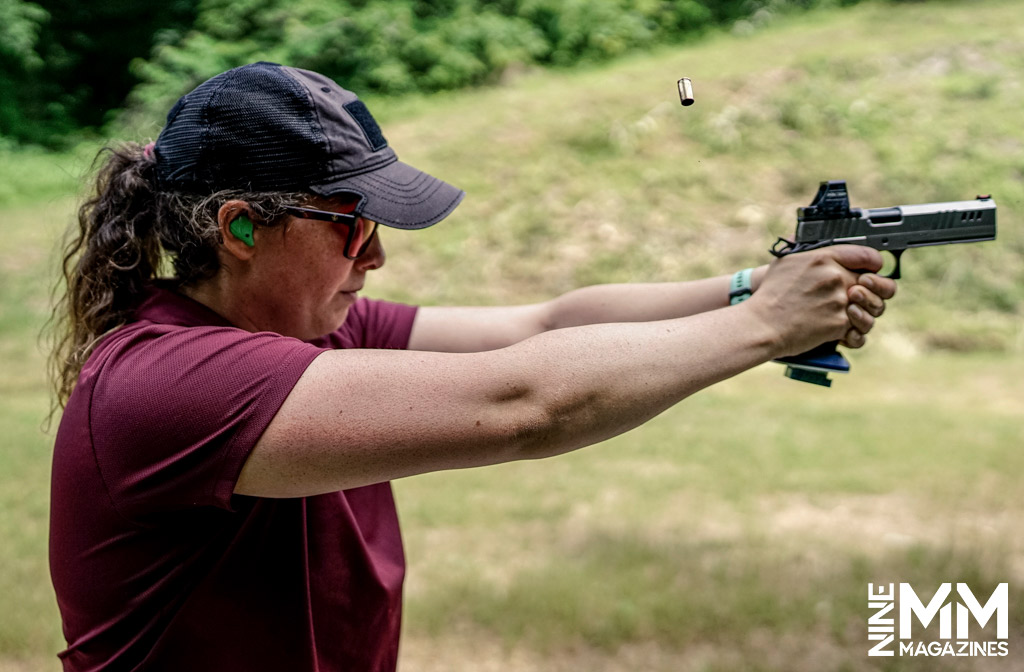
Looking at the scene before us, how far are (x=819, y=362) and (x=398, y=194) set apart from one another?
93 cm

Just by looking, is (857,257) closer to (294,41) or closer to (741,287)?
(741,287)

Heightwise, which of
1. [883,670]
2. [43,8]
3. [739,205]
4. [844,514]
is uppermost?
[43,8]

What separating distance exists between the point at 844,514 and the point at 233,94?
4009 millimetres

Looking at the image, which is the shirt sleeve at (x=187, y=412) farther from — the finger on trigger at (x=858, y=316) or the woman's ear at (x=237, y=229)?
the finger on trigger at (x=858, y=316)

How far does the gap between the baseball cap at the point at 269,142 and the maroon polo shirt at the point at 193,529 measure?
9.6 inches

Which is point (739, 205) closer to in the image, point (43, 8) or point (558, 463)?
point (558, 463)

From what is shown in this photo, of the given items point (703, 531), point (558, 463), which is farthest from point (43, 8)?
point (703, 531)

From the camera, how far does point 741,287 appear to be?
206 cm

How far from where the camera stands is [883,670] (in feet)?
10.7

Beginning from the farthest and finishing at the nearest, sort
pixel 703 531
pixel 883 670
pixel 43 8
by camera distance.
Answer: pixel 43 8 → pixel 703 531 → pixel 883 670

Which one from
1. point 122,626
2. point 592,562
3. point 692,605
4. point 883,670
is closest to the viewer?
point 122,626

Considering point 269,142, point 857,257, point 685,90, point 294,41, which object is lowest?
point 857,257

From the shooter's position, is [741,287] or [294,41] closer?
[741,287]

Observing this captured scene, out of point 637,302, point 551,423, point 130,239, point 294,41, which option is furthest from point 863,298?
point 294,41
